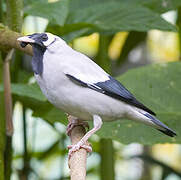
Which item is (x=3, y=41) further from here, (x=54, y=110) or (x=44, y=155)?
(x=44, y=155)

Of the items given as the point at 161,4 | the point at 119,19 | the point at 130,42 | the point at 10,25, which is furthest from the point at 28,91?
the point at 130,42

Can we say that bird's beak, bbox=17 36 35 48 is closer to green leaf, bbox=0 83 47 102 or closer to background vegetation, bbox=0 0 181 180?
background vegetation, bbox=0 0 181 180

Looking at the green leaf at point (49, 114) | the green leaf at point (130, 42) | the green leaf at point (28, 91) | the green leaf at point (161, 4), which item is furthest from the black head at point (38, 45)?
the green leaf at point (130, 42)

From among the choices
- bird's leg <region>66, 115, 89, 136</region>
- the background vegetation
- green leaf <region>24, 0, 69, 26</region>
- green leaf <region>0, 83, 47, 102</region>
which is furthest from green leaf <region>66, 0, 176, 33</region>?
bird's leg <region>66, 115, 89, 136</region>

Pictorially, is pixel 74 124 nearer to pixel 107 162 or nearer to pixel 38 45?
pixel 38 45

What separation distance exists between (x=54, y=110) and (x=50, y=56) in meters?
0.47

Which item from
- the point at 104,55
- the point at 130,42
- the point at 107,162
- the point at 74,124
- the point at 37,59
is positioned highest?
the point at 130,42

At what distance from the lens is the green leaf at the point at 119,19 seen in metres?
1.51

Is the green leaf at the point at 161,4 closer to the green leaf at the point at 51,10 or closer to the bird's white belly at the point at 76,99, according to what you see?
the green leaf at the point at 51,10

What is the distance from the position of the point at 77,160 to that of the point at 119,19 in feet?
2.38

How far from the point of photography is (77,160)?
0.98 metres

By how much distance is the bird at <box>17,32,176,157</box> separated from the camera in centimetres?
108

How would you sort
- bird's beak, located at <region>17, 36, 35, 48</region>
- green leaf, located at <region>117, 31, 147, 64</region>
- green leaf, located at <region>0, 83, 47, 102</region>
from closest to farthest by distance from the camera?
bird's beak, located at <region>17, 36, 35, 48</region>
green leaf, located at <region>0, 83, 47, 102</region>
green leaf, located at <region>117, 31, 147, 64</region>

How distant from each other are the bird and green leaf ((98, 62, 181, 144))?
0.30 metres
